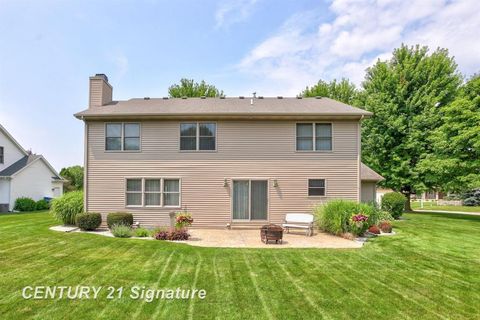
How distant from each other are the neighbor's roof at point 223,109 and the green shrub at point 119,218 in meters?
4.52

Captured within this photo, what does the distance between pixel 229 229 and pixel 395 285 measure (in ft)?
24.8

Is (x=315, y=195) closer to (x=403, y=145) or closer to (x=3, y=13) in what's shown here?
(x=403, y=145)

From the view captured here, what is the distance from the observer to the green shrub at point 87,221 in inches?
454

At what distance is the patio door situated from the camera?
41.4ft

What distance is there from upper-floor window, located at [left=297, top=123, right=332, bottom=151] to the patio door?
2586mm

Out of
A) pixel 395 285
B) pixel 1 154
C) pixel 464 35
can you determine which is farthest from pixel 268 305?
pixel 1 154

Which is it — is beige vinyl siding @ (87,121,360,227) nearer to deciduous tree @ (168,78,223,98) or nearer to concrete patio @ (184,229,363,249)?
concrete patio @ (184,229,363,249)

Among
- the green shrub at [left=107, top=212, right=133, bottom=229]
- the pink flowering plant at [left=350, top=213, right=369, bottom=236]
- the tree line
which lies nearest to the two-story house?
the green shrub at [left=107, top=212, right=133, bottom=229]

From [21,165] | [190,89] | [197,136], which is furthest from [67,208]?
[190,89]

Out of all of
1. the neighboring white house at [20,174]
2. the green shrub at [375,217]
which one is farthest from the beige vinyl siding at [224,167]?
the neighboring white house at [20,174]

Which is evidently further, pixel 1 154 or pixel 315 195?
pixel 1 154

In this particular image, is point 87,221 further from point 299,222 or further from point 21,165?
point 21,165

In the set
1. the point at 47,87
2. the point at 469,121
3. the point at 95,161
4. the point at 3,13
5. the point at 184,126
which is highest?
the point at 3,13

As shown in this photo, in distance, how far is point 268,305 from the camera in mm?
4957
